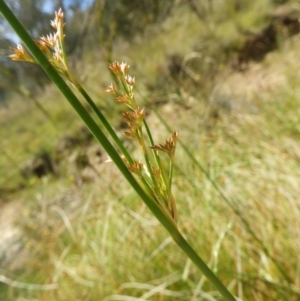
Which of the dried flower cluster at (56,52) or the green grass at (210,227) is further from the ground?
the dried flower cluster at (56,52)

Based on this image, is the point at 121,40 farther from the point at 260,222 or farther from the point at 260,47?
the point at 260,222

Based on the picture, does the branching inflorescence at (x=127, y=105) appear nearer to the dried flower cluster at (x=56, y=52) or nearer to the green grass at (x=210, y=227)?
the dried flower cluster at (x=56, y=52)

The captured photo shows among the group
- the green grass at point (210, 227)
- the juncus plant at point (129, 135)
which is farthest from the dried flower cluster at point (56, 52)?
the green grass at point (210, 227)

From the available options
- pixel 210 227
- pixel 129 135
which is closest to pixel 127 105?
pixel 129 135

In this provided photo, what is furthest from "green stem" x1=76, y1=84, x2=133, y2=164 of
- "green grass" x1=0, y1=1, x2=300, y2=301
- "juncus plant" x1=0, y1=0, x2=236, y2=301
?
"green grass" x1=0, y1=1, x2=300, y2=301

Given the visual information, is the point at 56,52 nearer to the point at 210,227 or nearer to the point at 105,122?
the point at 105,122

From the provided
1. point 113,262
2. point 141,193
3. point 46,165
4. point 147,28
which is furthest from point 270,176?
point 147,28

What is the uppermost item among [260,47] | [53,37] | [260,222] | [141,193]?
[53,37]

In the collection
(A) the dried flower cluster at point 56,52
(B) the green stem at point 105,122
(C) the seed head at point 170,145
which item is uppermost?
(A) the dried flower cluster at point 56,52
